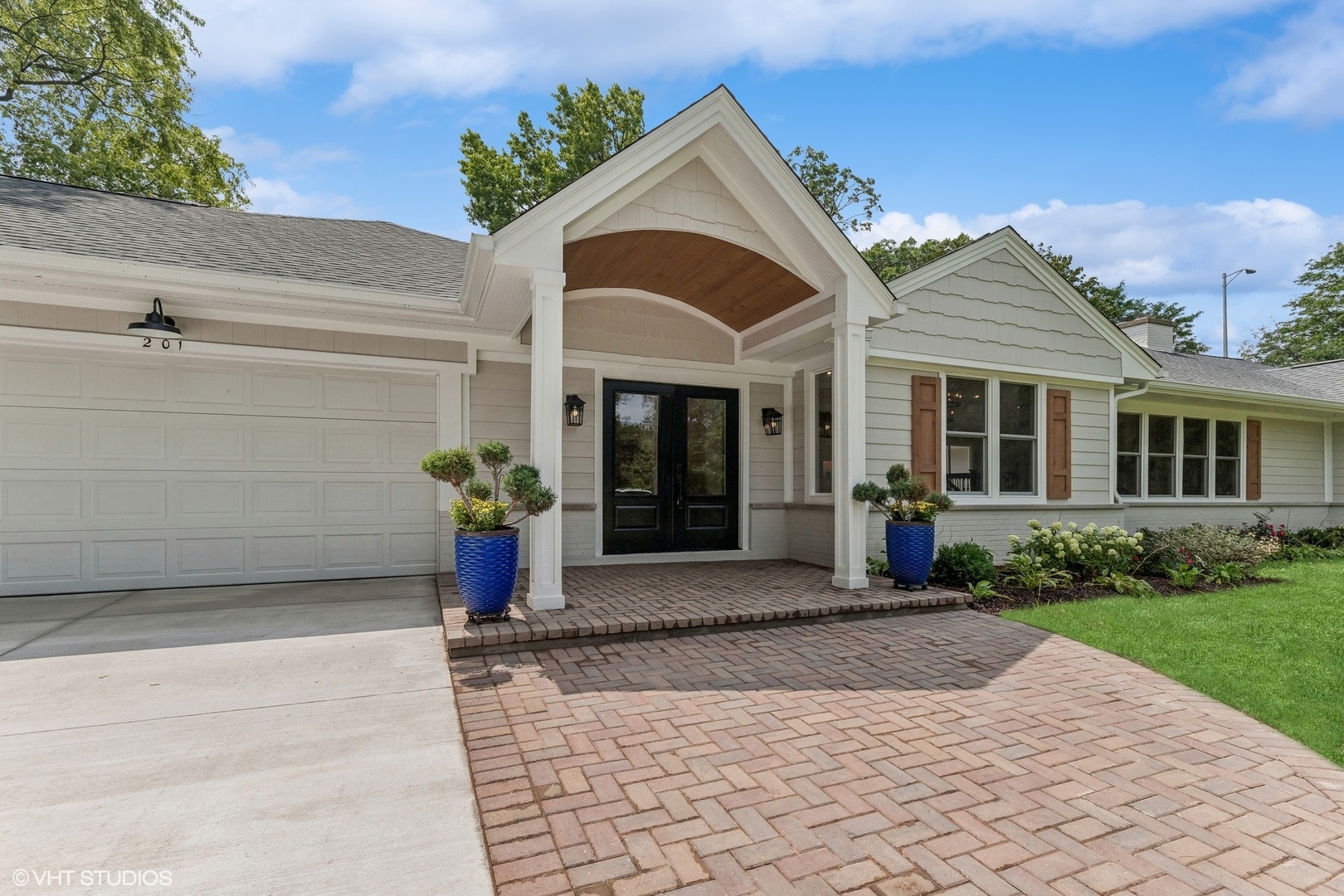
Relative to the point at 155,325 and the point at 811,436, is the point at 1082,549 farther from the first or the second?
the point at 155,325

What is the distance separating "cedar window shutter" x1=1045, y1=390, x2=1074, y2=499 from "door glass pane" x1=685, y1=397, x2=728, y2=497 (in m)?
4.15

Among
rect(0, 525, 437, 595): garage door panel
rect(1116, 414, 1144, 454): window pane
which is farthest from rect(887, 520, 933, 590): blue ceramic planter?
rect(1116, 414, 1144, 454): window pane

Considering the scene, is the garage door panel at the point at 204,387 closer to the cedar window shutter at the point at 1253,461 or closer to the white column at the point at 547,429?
the white column at the point at 547,429

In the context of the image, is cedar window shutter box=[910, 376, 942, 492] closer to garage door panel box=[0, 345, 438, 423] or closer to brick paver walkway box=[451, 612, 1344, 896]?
brick paver walkway box=[451, 612, 1344, 896]

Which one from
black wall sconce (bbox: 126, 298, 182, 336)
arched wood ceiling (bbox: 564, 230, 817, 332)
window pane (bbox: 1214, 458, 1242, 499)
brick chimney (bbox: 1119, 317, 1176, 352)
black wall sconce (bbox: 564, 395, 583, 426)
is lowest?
window pane (bbox: 1214, 458, 1242, 499)

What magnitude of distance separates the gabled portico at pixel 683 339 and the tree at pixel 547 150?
13763 millimetres

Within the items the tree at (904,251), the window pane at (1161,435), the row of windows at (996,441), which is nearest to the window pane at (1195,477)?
the window pane at (1161,435)

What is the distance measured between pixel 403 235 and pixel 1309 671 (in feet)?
31.3

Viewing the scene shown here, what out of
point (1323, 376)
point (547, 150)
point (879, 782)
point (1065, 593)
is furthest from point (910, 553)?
point (547, 150)

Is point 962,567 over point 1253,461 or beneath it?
beneath

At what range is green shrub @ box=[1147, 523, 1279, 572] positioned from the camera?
6.98 m

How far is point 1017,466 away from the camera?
7.58 m

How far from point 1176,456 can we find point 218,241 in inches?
512

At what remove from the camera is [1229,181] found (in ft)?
42.2
